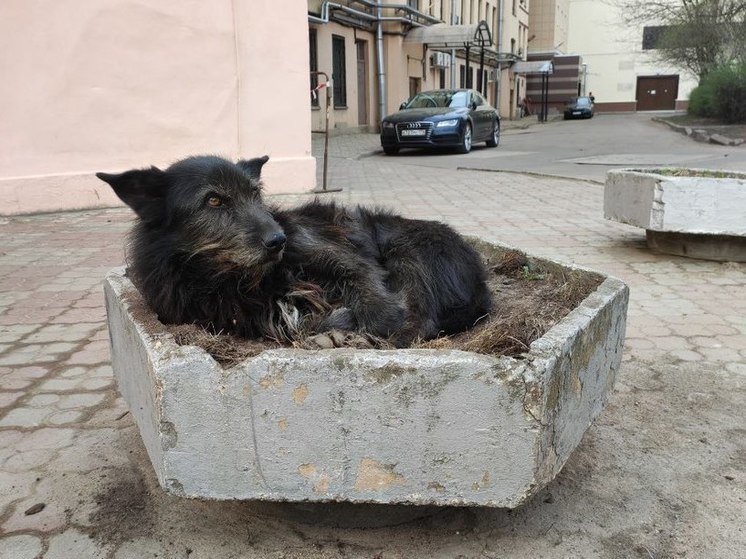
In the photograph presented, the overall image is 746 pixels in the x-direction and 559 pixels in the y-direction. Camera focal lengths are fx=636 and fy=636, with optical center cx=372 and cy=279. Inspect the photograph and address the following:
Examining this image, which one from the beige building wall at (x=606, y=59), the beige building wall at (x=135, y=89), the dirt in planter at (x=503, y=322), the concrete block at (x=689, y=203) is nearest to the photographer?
the dirt in planter at (x=503, y=322)

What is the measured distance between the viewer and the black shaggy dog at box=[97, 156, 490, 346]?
2.41 meters

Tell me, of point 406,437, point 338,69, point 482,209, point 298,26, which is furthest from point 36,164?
point 338,69

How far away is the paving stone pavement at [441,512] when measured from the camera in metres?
2.30

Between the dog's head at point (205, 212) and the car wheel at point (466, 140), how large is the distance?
17.4 m

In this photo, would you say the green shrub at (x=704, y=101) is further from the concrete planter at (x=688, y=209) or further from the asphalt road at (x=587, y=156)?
the concrete planter at (x=688, y=209)

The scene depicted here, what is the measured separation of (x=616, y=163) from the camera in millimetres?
15438

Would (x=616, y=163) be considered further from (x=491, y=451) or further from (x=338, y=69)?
(x=491, y=451)

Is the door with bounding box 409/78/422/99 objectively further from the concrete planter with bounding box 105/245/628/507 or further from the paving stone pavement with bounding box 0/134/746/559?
the concrete planter with bounding box 105/245/628/507

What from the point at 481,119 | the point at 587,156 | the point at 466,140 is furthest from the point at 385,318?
the point at 481,119

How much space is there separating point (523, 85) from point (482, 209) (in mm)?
49637

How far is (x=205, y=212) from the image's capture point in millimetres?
2414

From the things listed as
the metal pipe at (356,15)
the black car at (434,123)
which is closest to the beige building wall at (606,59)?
the metal pipe at (356,15)

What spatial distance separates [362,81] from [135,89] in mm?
18698

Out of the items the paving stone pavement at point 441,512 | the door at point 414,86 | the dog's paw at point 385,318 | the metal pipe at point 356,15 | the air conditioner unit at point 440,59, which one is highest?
the metal pipe at point 356,15
